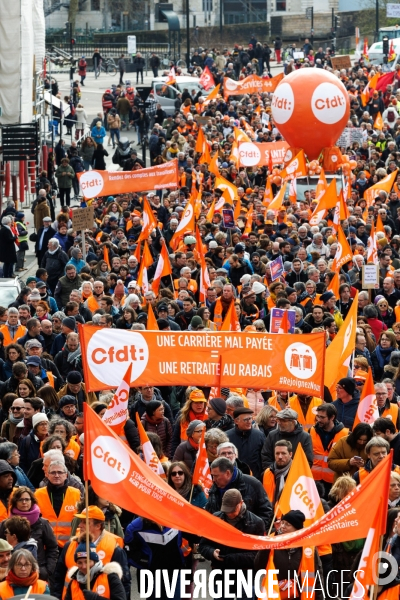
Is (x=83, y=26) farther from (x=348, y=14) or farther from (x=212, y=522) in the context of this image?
(x=212, y=522)

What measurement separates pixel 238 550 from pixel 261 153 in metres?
17.9

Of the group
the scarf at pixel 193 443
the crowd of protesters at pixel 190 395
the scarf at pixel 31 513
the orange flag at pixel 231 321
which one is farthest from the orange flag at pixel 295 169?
the scarf at pixel 31 513

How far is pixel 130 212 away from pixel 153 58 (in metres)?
28.8

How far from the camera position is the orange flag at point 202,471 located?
950 centimetres

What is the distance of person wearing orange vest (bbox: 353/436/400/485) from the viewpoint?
9.42 meters

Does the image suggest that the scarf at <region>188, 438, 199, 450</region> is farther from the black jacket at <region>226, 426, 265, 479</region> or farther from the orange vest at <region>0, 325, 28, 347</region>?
the orange vest at <region>0, 325, 28, 347</region>

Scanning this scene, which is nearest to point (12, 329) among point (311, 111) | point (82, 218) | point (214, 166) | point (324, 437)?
point (82, 218)

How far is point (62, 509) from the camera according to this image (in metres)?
9.34

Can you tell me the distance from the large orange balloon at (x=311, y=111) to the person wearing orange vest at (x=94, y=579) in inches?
783

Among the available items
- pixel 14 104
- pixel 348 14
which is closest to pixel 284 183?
pixel 14 104

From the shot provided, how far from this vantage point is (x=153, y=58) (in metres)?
49.8

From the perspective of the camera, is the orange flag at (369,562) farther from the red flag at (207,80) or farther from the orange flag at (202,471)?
the red flag at (207,80)

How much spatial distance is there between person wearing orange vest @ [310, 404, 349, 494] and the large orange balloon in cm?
1707

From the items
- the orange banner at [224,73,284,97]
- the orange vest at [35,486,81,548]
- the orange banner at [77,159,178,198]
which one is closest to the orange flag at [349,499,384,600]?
the orange vest at [35,486,81,548]
